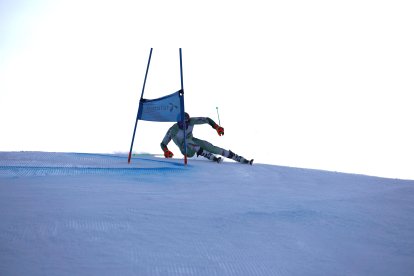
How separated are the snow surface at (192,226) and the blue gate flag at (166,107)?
1.78 metres

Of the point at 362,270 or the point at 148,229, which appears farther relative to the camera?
the point at 148,229

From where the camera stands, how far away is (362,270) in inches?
101

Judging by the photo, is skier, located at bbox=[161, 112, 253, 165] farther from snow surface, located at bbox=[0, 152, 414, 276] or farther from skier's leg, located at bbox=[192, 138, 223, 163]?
snow surface, located at bbox=[0, 152, 414, 276]

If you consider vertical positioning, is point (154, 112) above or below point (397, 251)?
above

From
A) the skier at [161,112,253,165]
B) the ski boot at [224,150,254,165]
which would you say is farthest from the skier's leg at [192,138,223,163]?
the ski boot at [224,150,254,165]

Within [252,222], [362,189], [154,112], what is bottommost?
[252,222]

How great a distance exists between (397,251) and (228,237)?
4.20 feet

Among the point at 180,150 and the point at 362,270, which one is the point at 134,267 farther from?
the point at 180,150

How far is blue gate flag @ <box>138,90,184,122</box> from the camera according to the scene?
6.77 meters

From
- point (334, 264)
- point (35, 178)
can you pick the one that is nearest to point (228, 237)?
point (334, 264)

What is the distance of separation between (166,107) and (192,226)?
3942mm

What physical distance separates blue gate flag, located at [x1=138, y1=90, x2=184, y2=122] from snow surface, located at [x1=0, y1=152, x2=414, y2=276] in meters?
1.78

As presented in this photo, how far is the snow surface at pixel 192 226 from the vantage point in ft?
7.95

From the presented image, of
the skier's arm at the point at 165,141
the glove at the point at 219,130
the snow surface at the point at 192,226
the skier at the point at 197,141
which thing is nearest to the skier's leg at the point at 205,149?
the skier at the point at 197,141
